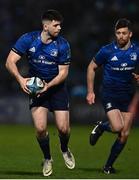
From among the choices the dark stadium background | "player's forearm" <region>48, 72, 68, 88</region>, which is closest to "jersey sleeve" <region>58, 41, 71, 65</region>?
"player's forearm" <region>48, 72, 68, 88</region>

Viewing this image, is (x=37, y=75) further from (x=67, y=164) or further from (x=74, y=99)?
(x=74, y=99)

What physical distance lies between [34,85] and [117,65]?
1312 millimetres

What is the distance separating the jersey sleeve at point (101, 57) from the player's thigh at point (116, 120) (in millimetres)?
710

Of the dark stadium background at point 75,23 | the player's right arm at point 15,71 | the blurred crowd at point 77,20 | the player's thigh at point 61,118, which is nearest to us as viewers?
the player's right arm at point 15,71

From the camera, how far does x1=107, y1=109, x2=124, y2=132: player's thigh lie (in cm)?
1057

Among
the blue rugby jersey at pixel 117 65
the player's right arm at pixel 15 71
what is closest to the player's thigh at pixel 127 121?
the blue rugby jersey at pixel 117 65

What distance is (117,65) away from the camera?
10.7m

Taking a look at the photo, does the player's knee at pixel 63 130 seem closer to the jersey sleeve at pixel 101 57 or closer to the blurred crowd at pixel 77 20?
the jersey sleeve at pixel 101 57

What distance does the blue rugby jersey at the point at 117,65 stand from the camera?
1066 centimetres

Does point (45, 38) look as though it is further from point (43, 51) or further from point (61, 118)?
point (61, 118)

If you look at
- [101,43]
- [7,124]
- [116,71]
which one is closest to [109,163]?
[116,71]

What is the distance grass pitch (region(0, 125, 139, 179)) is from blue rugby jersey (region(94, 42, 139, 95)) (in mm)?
1221

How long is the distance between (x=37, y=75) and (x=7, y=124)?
15.2m

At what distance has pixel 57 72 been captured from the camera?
1050cm
